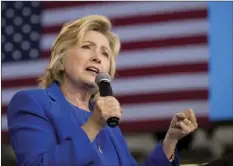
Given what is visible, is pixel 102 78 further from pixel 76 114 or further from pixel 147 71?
pixel 147 71

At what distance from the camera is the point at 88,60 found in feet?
3.96

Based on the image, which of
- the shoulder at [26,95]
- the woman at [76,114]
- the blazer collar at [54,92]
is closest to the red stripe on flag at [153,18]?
the woman at [76,114]

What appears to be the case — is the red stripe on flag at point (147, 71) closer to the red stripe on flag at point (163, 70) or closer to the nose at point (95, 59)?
the red stripe on flag at point (163, 70)

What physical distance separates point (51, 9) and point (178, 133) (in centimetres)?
178

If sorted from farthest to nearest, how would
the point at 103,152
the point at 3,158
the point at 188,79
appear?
1. the point at 188,79
2. the point at 3,158
3. the point at 103,152

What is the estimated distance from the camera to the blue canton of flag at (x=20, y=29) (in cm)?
276

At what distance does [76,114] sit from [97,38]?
20cm

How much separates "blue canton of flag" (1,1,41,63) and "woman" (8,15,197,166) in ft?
4.94

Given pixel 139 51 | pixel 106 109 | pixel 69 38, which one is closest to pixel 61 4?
pixel 139 51

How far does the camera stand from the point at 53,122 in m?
1.09

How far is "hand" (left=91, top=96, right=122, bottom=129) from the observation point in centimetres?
94

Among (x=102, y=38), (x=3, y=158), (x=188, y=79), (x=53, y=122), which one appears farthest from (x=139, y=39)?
(x=53, y=122)

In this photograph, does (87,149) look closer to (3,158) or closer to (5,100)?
(3,158)

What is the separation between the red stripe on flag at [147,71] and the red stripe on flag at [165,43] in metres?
0.11
